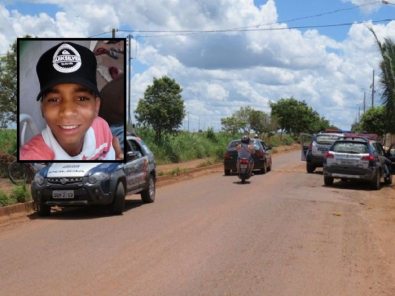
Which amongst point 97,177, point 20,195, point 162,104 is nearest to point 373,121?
point 162,104

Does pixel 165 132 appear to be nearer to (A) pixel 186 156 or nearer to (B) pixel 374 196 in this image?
(A) pixel 186 156

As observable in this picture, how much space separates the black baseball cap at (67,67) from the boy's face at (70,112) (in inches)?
5.6

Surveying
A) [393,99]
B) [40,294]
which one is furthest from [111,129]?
[393,99]

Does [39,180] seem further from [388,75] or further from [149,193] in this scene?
[388,75]

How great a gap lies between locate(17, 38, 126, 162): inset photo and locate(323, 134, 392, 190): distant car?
887cm

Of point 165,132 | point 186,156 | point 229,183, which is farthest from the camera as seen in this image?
point 186,156

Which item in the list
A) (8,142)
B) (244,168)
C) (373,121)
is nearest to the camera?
(244,168)

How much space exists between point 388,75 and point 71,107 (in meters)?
14.4

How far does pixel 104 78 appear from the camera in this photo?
45.9 ft

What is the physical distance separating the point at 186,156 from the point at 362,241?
2667 cm

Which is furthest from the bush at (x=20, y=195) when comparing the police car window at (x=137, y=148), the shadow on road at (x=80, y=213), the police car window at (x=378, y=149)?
the police car window at (x=378, y=149)

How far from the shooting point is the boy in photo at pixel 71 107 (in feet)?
44.3

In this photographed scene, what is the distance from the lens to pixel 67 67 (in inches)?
532

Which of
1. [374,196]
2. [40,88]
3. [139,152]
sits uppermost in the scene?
[40,88]
